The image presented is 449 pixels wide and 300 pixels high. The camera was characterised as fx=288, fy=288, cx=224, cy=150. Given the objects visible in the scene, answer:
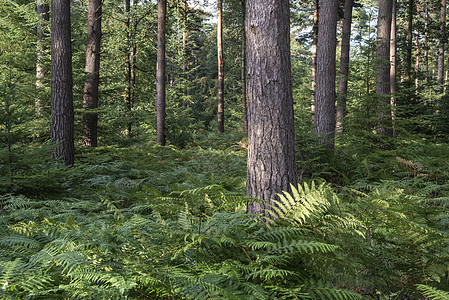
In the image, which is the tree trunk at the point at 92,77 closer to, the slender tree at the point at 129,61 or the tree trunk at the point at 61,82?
the tree trunk at the point at 61,82

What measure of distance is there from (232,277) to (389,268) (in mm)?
1156

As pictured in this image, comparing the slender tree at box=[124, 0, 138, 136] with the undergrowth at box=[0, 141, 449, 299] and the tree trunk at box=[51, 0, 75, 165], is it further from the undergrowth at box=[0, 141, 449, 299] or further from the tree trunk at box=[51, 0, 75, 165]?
the undergrowth at box=[0, 141, 449, 299]

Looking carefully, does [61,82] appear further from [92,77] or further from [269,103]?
[269,103]

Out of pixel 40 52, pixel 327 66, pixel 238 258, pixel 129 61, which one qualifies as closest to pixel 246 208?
pixel 238 258

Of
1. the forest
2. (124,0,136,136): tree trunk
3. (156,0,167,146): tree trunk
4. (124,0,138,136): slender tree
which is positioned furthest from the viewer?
(124,0,136,136): tree trunk

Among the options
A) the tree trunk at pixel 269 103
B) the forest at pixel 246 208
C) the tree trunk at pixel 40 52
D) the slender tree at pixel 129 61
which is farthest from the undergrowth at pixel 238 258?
the slender tree at pixel 129 61

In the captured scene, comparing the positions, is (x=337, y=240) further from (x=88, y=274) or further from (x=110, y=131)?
(x=110, y=131)

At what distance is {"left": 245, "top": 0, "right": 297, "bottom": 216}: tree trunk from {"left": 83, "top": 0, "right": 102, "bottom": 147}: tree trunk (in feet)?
24.1

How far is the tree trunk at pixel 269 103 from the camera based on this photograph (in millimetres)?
2918

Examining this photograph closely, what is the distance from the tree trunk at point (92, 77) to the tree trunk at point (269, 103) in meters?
7.36

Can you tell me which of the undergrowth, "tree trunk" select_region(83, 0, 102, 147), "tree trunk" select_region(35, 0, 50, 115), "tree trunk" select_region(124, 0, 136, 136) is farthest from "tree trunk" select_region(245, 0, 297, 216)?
"tree trunk" select_region(124, 0, 136, 136)

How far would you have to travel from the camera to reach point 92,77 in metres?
9.13

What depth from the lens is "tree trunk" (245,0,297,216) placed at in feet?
9.57

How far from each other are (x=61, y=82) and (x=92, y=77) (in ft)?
8.73
